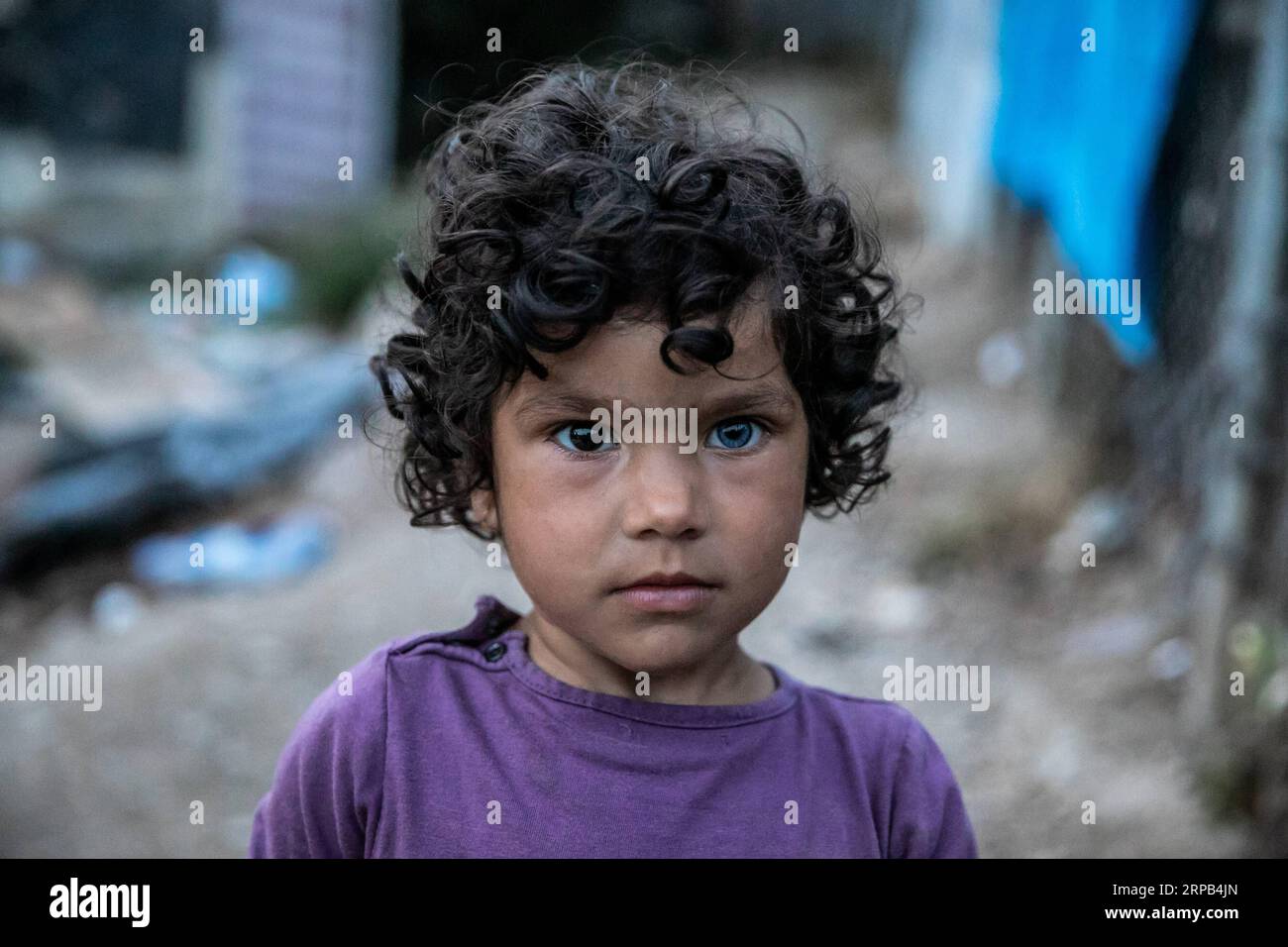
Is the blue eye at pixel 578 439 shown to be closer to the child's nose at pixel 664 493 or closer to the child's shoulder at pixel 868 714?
the child's nose at pixel 664 493

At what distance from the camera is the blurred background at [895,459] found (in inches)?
128

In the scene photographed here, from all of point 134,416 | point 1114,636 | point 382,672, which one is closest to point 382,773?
point 382,672

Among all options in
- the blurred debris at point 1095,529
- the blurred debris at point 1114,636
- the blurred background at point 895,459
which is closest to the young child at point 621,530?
the blurred background at point 895,459

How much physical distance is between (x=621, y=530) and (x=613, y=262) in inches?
11.0

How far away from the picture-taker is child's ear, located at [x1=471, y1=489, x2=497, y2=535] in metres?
1.50

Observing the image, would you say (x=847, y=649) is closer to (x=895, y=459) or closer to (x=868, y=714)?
(x=895, y=459)

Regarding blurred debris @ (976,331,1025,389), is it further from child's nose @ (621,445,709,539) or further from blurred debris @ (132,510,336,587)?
child's nose @ (621,445,709,539)

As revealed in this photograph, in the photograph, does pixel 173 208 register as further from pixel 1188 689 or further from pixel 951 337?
pixel 1188 689

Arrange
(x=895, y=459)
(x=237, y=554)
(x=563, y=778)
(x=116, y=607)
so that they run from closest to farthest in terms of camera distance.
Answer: (x=563, y=778), (x=116, y=607), (x=237, y=554), (x=895, y=459)

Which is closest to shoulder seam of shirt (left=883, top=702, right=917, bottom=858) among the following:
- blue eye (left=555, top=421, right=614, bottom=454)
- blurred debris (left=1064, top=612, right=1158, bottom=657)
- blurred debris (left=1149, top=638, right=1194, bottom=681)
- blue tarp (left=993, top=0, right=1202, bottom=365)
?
blue eye (left=555, top=421, right=614, bottom=454)

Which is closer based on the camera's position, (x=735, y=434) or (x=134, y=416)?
(x=735, y=434)

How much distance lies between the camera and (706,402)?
1.28 meters

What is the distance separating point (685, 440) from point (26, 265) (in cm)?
600

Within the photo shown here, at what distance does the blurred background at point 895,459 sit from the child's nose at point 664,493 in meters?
0.63
